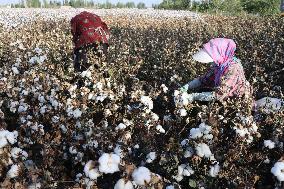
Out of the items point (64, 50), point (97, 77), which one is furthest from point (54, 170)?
point (64, 50)

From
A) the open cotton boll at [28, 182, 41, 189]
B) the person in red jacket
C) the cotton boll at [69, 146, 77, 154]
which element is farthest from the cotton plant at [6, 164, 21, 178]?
the person in red jacket

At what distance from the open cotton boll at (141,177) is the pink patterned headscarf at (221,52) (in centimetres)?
197

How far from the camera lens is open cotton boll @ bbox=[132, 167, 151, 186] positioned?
2055 millimetres

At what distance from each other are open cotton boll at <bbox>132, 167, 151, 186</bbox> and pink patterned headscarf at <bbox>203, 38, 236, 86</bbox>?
1.97 meters

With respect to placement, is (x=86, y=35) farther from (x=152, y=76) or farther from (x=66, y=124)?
(x=66, y=124)

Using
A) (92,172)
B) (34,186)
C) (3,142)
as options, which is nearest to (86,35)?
(3,142)

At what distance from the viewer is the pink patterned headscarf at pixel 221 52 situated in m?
3.83

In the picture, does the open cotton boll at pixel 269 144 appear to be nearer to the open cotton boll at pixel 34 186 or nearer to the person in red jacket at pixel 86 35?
the open cotton boll at pixel 34 186

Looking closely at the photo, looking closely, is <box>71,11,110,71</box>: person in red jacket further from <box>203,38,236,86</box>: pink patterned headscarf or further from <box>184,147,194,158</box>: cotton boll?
<box>184,147,194,158</box>: cotton boll

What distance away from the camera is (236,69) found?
12.6 ft

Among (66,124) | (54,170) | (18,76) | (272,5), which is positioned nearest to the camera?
(54,170)

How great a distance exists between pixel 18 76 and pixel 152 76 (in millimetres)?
1797

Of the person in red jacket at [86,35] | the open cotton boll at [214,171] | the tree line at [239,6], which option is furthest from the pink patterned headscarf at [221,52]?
the tree line at [239,6]

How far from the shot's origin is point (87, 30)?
538cm
